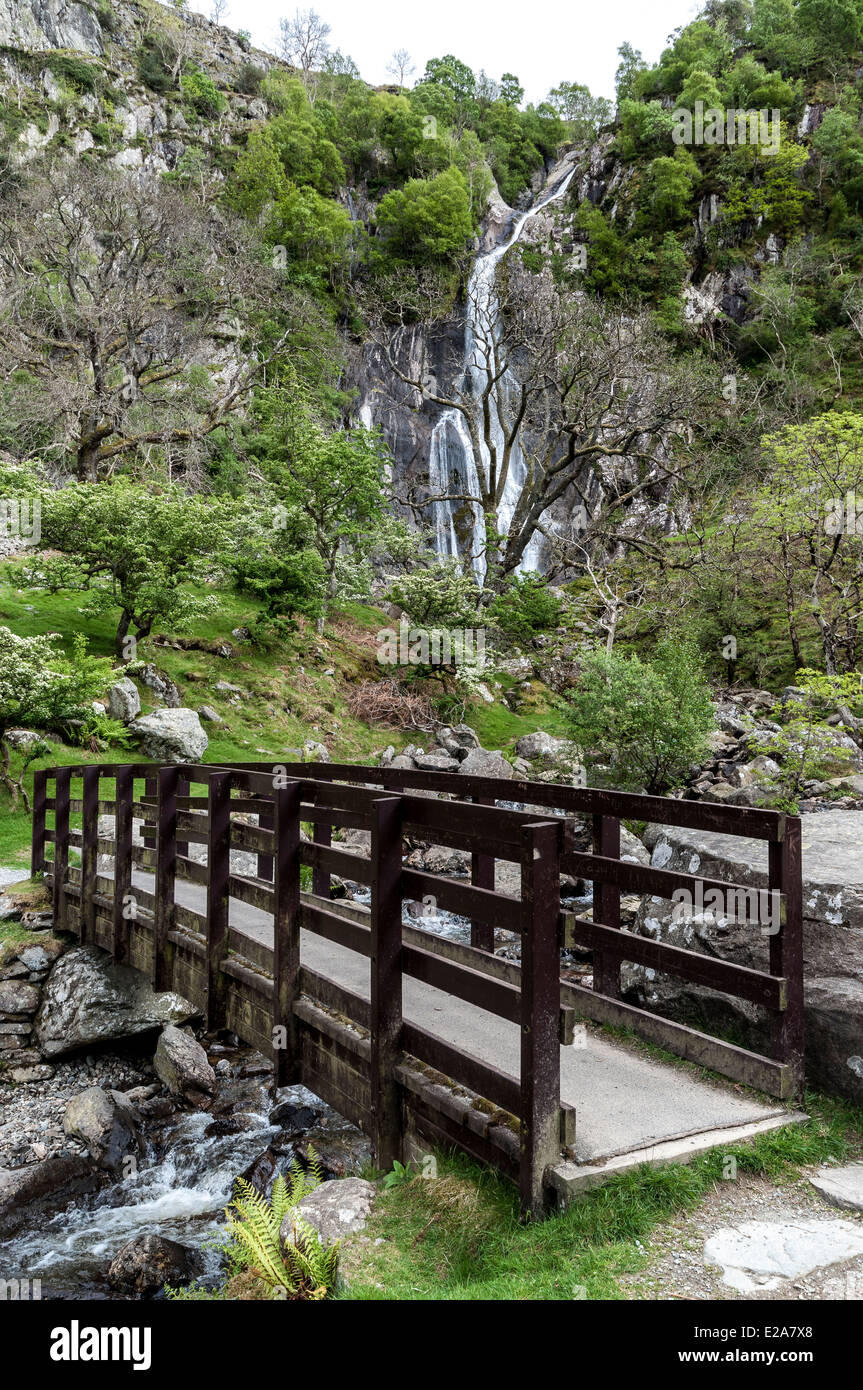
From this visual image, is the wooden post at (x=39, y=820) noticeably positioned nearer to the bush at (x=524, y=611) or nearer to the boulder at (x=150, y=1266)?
the boulder at (x=150, y=1266)

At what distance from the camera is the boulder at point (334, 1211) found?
3.31m

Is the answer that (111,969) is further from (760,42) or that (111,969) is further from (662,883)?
(760,42)

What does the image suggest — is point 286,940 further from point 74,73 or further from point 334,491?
point 74,73

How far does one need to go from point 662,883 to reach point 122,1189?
4.69 m

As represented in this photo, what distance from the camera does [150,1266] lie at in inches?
186

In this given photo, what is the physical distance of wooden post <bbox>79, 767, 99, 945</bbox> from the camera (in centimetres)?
834

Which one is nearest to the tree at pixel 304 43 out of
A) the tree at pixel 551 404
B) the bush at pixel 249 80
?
the bush at pixel 249 80

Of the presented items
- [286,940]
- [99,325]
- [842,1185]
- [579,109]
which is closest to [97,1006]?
[286,940]

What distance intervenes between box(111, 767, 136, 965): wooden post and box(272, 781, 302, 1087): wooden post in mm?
3256

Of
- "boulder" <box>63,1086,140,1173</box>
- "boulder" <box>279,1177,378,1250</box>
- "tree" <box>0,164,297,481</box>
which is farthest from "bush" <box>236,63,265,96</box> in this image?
"boulder" <box>279,1177,378,1250</box>

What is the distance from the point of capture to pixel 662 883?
161 inches
